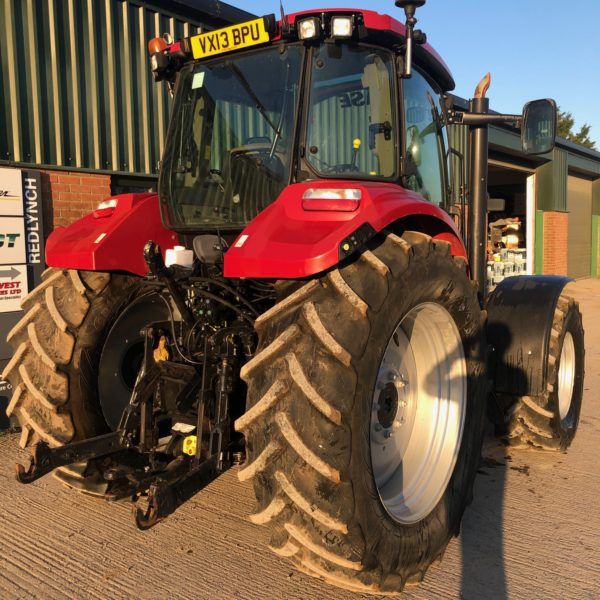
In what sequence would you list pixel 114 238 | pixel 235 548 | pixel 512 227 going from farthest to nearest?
pixel 512 227
pixel 114 238
pixel 235 548

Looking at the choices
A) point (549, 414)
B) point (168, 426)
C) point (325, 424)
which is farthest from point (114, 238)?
point (549, 414)

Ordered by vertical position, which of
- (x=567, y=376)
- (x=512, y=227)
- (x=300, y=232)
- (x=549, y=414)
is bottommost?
(x=549, y=414)

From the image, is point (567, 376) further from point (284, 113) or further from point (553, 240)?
point (553, 240)

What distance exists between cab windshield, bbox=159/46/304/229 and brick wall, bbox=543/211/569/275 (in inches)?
581

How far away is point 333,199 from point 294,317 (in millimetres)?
507

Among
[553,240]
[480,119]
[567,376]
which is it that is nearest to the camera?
[480,119]

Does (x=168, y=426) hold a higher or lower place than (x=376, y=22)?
lower

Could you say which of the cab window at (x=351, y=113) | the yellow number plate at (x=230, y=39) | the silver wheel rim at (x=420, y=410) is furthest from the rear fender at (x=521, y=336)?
the yellow number plate at (x=230, y=39)

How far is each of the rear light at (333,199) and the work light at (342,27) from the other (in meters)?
0.80

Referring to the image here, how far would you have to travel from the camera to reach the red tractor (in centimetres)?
208

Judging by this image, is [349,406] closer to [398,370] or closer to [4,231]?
[398,370]

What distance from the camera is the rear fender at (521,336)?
11.6ft

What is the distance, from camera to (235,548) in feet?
9.34

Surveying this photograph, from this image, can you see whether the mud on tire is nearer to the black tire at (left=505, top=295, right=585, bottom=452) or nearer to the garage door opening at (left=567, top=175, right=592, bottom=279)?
the black tire at (left=505, top=295, right=585, bottom=452)
